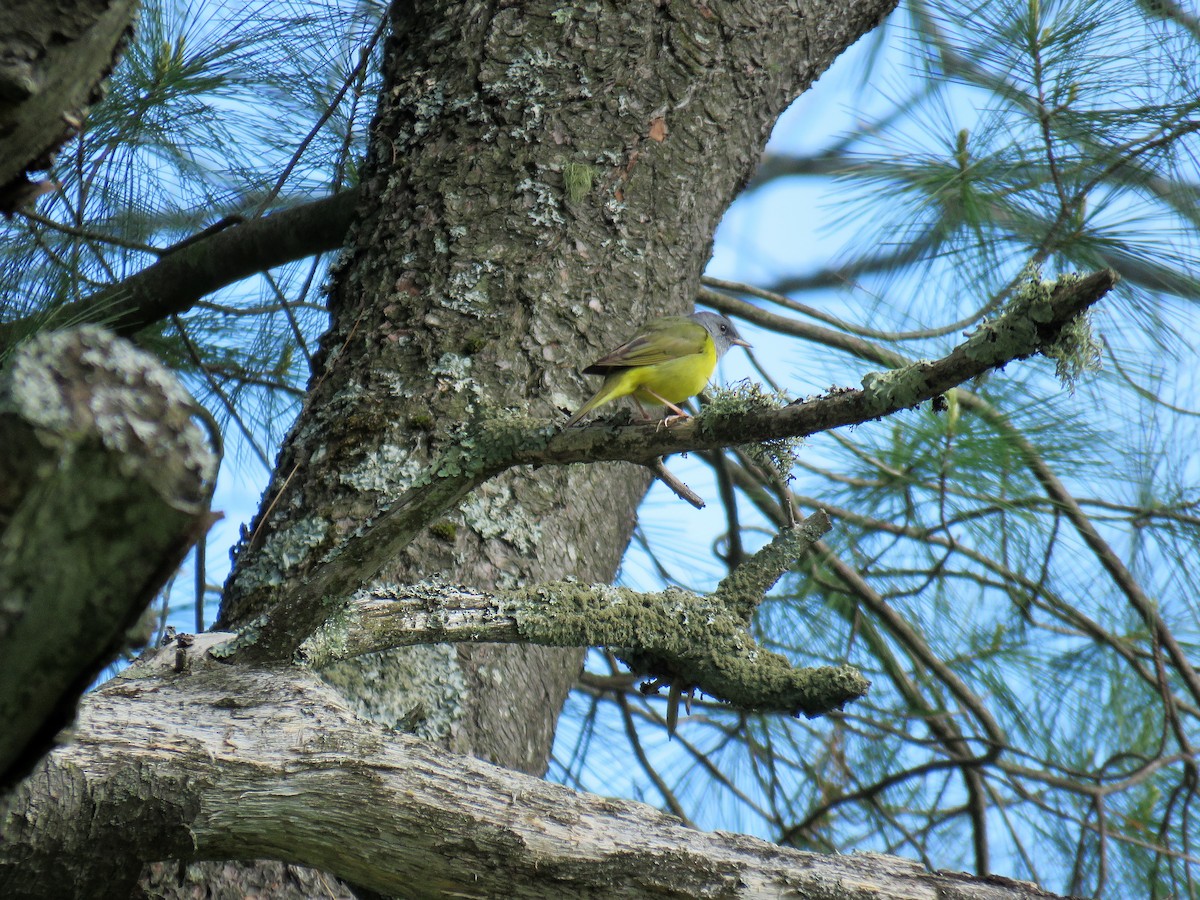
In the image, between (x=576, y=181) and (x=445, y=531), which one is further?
(x=576, y=181)

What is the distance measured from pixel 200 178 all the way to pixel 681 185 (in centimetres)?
201

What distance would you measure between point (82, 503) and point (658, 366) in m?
2.30

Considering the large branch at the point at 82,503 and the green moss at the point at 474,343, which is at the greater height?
the green moss at the point at 474,343

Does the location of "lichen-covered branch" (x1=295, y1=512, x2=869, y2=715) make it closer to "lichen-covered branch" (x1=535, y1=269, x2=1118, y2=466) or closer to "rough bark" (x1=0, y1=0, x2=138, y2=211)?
"lichen-covered branch" (x1=535, y1=269, x2=1118, y2=466)

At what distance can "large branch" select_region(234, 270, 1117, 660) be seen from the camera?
1.51 m

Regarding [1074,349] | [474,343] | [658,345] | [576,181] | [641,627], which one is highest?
[576,181]

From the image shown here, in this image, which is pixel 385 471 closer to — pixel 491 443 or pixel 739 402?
pixel 491 443

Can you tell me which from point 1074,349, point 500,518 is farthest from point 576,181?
point 1074,349

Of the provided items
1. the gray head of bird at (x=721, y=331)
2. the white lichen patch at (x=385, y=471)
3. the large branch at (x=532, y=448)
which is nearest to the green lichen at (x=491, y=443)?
the large branch at (x=532, y=448)

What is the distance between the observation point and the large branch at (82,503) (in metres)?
0.71

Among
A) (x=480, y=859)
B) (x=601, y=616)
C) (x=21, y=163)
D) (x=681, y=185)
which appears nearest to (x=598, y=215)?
(x=681, y=185)

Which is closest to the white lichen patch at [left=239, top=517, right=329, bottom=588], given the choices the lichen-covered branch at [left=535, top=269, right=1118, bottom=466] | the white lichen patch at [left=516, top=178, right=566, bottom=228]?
the lichen-covered branch at [left=535, top=269, right=1118, bottom=466]

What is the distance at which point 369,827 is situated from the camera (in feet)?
4.75

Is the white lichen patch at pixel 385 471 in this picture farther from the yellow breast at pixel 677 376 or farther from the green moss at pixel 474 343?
the yellow breast at pixel 677 376
